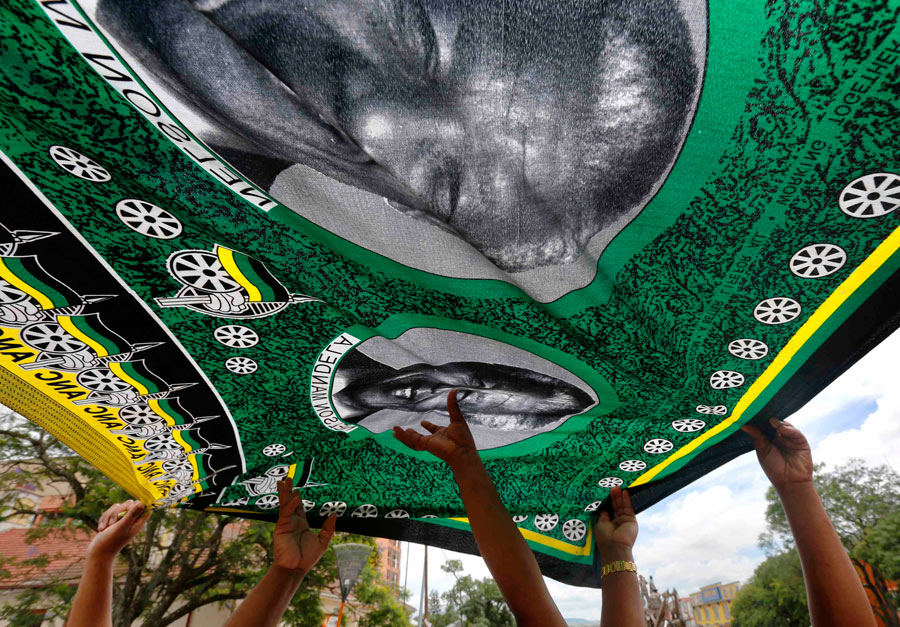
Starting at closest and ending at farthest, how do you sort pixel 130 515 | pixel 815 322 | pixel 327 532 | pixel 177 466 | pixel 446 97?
pixel 446 97
pixel 815 322
pixel 130 515
pixel 177 466
pixel 327 532

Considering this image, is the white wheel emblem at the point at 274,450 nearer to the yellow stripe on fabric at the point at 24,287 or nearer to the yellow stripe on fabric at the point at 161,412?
the yellow stripe on fabric at the point at 161,412

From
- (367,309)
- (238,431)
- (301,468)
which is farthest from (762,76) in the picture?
(301,468)

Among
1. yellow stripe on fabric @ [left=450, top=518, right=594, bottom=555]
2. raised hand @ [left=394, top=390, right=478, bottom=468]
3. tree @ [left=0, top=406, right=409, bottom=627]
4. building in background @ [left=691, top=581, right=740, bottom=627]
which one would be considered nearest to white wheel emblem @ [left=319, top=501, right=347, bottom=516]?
yellow stripe on fabric @ [left=450, top=518, right=594, bottom=555]

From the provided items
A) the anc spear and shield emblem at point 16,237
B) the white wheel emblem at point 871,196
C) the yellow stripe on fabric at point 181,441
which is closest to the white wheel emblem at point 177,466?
the yellow stripe on fabric at point 181,441

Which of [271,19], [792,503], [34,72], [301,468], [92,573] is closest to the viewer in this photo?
[271,19]

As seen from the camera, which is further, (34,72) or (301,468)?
(301,468)

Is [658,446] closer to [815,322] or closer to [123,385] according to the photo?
[815,322]

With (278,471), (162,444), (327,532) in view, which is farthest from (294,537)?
(162,444)

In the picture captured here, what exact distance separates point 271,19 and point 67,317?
1.54 m

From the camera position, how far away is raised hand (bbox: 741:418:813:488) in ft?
6.94

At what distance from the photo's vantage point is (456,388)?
8.01 feet

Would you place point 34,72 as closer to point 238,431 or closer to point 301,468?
point 238,431

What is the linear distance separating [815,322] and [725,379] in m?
0.41

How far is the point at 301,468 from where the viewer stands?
3023 millimetres
